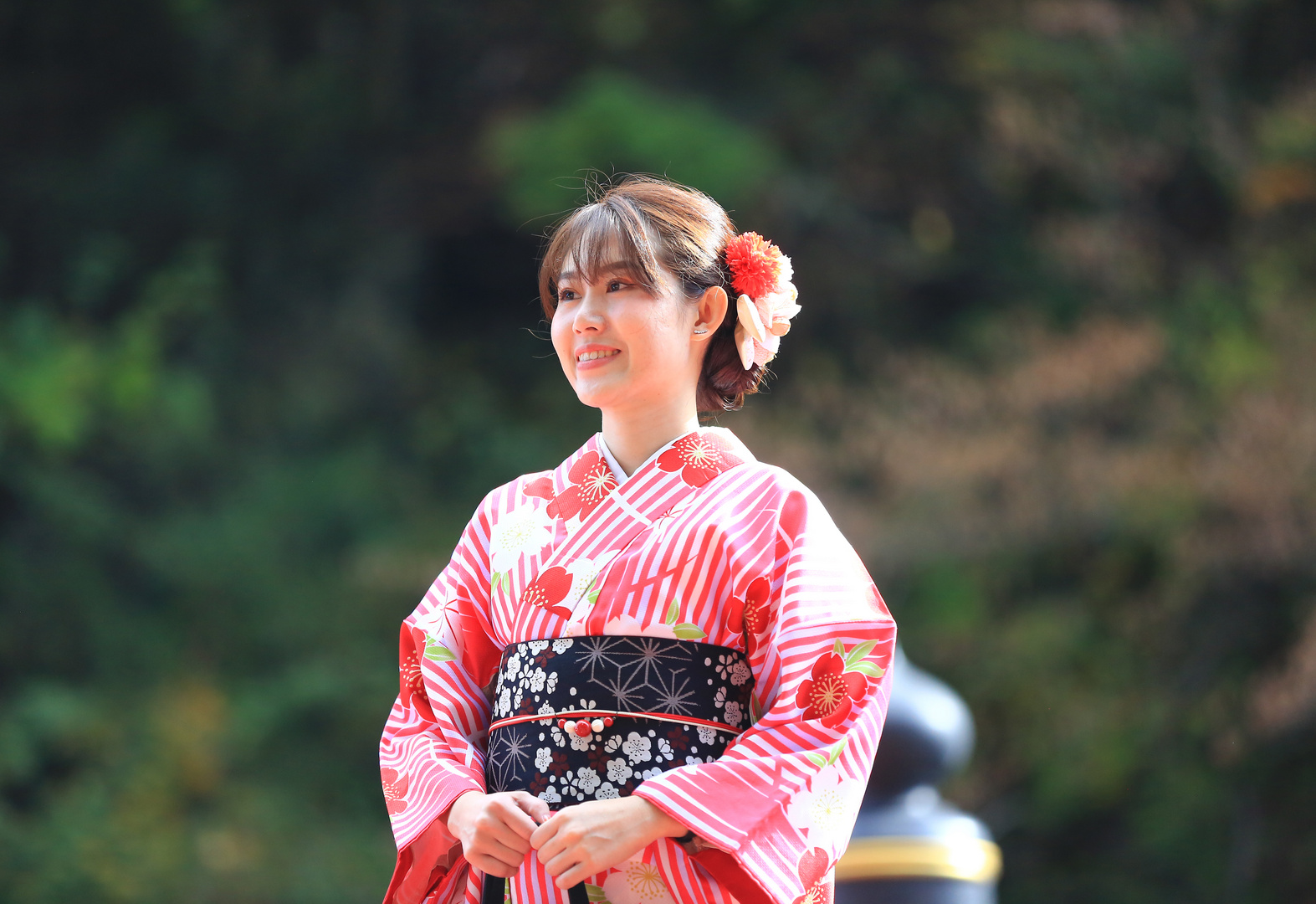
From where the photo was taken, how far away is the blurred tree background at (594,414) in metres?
6.10

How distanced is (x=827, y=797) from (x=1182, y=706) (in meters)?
5.32

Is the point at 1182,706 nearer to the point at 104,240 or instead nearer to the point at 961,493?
the point at 961,493

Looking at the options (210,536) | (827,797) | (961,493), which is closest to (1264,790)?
(961,493)

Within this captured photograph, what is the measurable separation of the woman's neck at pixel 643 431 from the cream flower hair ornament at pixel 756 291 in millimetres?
108

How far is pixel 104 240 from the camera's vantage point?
23.0ft

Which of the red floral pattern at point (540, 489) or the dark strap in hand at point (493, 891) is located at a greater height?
the red floral pattern at point (540, 489)

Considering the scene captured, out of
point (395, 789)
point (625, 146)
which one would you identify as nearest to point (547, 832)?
point (395, 789)

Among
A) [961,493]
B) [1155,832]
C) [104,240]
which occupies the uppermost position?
[104,240]

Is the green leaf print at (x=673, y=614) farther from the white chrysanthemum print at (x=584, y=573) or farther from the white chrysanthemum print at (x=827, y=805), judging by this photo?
the white chrysanthemum print at (x=827, y=805)

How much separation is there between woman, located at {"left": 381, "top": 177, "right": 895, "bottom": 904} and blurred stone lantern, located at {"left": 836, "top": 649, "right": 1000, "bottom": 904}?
0.74 meters

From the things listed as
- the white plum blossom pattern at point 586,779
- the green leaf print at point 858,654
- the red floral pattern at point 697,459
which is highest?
the red floral pattern at point 697,459

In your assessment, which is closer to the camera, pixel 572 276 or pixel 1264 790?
pixel 572 276

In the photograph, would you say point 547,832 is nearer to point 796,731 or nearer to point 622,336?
point 796,731

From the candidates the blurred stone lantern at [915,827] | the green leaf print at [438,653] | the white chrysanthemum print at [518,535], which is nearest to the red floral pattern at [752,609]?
the white chrysanthemum print at [518,535]
